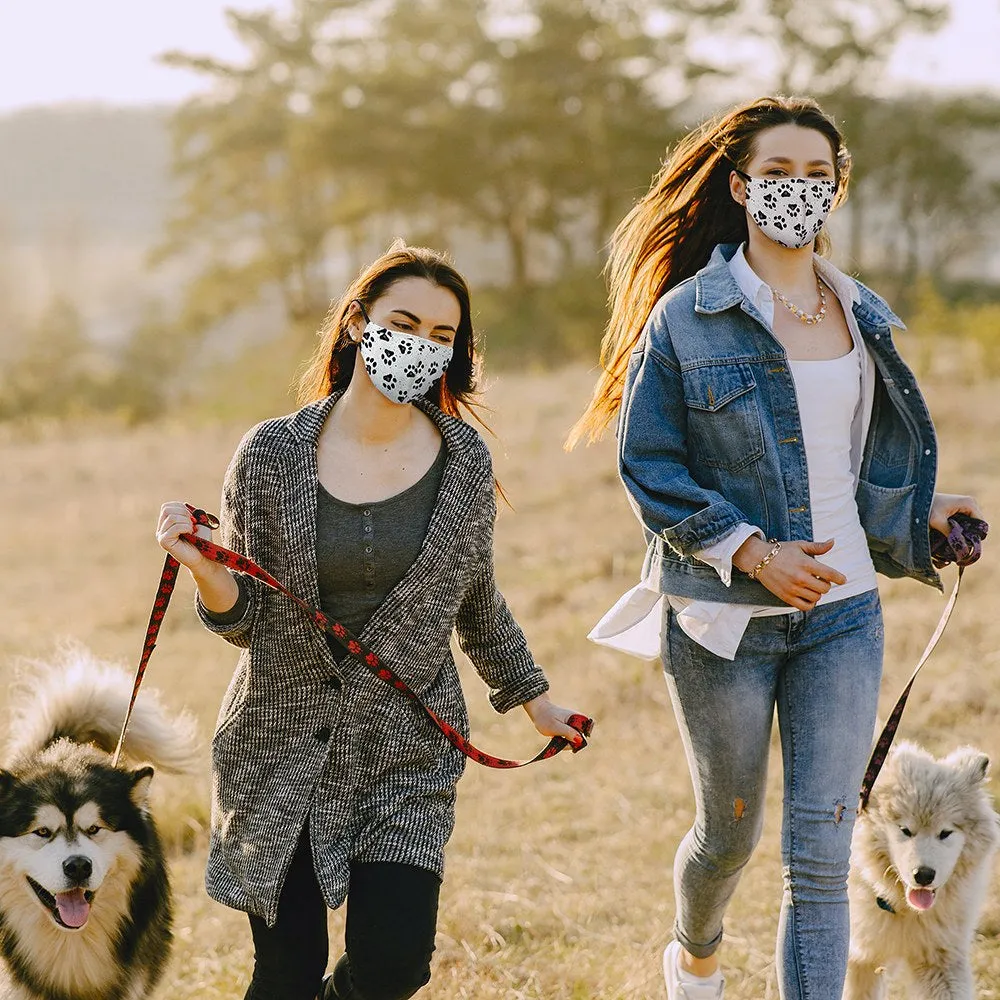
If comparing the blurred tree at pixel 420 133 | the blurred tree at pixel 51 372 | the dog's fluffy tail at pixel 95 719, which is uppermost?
the blurred tree at pixel 420 133

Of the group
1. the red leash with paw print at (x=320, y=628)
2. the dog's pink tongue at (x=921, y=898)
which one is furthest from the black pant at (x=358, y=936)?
the dog's pink tongue at (x=921, y=898)

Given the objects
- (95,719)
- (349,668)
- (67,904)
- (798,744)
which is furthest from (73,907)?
(798,744)

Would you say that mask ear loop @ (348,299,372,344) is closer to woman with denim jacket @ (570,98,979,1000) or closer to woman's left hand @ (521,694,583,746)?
woman with denim jacket @ (570,98,979,1000)

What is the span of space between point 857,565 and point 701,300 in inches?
26.8

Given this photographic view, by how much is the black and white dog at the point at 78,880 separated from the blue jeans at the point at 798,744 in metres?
1.37

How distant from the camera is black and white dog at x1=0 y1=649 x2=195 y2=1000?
9.56 feet

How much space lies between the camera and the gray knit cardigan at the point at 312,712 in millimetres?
2617

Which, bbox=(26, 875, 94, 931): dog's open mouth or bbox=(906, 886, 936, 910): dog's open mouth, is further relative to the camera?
bbox=(906, 886, 936, 910): dog's open mouth

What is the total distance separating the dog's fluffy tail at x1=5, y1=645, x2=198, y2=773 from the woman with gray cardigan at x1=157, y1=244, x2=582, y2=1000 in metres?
0.87

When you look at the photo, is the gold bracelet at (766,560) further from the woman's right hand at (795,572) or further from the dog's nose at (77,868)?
the dog's nose at (77,868)

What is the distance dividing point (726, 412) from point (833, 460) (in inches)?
10.7

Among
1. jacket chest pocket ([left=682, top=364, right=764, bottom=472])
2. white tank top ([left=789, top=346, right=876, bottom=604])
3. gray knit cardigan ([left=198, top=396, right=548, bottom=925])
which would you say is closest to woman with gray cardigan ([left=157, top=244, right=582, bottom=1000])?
gray knit cardigan ([left=198, top=396, right=548, bottom=925])

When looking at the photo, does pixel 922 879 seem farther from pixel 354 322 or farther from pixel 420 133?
pixel 420 133

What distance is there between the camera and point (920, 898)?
315 cm
